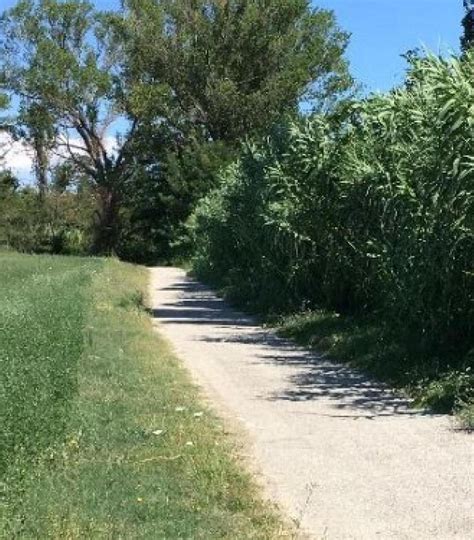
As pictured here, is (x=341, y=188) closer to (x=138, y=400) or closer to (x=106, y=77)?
(x=138, y=400)

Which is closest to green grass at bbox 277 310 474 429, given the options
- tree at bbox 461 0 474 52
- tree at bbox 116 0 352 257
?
tree at bbox 461 0 474 52

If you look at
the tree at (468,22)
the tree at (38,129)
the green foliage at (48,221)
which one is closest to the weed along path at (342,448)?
the tree at (468,22)

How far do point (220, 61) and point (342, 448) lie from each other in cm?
5333

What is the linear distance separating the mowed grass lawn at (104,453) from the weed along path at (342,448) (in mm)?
417

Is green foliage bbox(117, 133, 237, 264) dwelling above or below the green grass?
above

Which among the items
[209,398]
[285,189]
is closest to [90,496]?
[209,398]

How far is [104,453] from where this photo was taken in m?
7.53

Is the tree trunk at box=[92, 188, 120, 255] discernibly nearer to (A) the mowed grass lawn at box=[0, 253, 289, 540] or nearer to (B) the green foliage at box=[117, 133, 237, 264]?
(B) the green foliage at box=[117, 133, 237, 264]

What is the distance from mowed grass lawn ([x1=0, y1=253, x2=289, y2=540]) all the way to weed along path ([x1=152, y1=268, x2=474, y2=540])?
1.37 feet

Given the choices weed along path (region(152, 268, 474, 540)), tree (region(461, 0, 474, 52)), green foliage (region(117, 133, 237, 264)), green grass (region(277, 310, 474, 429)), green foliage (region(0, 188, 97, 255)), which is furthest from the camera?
green foliage (region(0, 188, 97, 255))

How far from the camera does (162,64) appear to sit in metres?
59.5

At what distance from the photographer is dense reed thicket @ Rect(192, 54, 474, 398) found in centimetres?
1118

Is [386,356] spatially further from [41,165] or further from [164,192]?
[41,165]

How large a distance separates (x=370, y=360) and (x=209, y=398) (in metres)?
3.27
